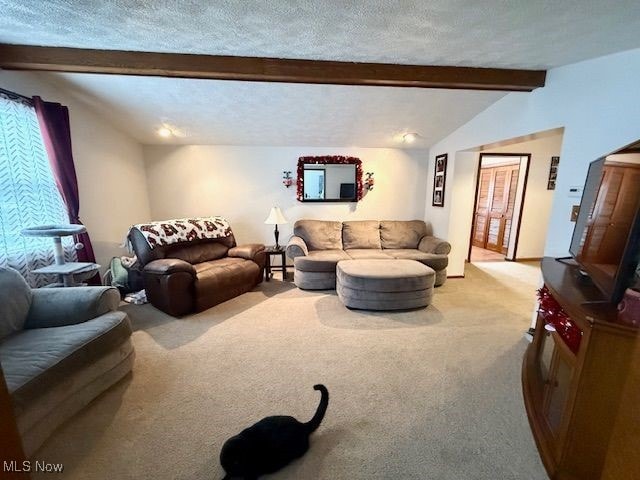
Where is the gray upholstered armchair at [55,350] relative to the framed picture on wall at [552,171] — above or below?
below

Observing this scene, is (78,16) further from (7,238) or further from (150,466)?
(150,466)

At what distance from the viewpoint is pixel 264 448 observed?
125 centimetres

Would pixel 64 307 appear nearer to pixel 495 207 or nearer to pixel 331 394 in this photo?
pixel 331 394

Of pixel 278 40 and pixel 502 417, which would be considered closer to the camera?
pixel 502 417

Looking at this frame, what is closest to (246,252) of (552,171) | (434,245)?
(434,245)

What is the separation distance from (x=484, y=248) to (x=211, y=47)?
19.8ft

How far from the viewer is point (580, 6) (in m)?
1.43

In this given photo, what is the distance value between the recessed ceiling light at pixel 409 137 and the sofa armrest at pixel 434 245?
1.47 metres

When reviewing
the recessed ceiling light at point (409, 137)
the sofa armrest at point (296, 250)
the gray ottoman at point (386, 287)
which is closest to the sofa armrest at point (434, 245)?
the gray ottoman at point (386, 287)

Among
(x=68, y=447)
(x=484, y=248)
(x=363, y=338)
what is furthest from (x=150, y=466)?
(x=484, y=248)

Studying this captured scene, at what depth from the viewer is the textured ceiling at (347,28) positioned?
4.98 ft

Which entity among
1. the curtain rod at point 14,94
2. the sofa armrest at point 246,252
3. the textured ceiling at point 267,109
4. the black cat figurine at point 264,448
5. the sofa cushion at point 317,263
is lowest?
the black cat figurine at point 264,448

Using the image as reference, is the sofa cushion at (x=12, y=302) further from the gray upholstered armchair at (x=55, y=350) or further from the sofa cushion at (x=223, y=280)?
the sofa cushion at (x=223, y=280)

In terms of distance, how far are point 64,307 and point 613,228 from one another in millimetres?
3297
